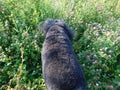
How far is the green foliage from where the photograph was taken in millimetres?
4090

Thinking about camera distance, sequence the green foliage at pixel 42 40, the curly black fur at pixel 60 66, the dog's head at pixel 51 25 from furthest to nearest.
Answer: the dog's head at pixel 51 25 < the green foliage at pixel 42 40 < the curly black fur at pixel 60 66

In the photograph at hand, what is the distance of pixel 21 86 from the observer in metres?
3.80

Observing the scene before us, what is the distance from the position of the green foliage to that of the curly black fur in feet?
1.40

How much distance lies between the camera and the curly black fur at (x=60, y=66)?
328cm

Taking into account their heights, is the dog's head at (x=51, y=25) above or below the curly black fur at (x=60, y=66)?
above

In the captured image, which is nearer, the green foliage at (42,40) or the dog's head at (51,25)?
the green foliage at (42,40)

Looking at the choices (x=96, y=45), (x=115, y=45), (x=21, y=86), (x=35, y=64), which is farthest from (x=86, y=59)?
(x=21, y=86)

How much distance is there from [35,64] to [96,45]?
111 centimetres

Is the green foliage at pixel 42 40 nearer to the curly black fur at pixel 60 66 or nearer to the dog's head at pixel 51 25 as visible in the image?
the dog's head at pixel 51 25

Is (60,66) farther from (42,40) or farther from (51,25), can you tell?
(42,40)

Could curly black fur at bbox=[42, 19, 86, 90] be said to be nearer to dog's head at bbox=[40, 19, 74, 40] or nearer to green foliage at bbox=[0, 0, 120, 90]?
dog's head at bbox=[40, 19, 74, 40]

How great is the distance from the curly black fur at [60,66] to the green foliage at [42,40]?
425 mm

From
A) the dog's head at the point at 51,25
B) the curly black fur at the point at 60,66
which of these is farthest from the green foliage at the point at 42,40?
the curly black fur at the point at 60,66

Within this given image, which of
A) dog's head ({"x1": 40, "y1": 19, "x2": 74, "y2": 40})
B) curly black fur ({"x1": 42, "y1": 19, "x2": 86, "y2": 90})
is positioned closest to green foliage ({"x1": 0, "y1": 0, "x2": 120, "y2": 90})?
dog's head ({"x1": 40, "y1": 19, "x2": 74, "y2": 40})
